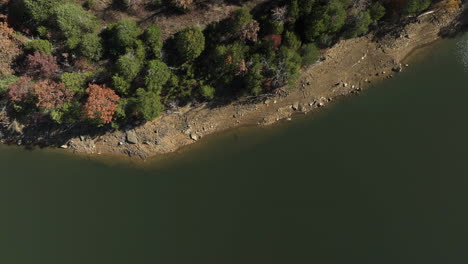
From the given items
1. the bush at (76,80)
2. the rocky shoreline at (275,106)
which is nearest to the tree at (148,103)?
the rocky shoreline at (275,106)

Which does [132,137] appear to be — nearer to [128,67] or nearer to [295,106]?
[128,67]

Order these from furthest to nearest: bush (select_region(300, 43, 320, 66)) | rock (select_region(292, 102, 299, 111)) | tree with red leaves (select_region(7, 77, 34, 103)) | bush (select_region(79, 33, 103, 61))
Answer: rock (select_region(292, 102, 299, 111)), bush (select_region(300, 43, 320, 66)), tree with red leaves (select_region(7, 77, 34, 103)), bush (select_region(79, 33, 103, 61))

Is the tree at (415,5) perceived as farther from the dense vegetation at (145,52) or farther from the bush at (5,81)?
the bush at (5,81)

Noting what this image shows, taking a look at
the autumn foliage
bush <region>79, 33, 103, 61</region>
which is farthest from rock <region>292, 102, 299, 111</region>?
the autumn foliage

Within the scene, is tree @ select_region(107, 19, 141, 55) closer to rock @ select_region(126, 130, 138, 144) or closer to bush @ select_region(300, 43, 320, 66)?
rock @ select_region(126, 130, 138, 144)

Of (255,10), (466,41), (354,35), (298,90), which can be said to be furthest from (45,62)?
(466,41)

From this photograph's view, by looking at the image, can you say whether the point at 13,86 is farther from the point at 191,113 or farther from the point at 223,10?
the point at 223,10
